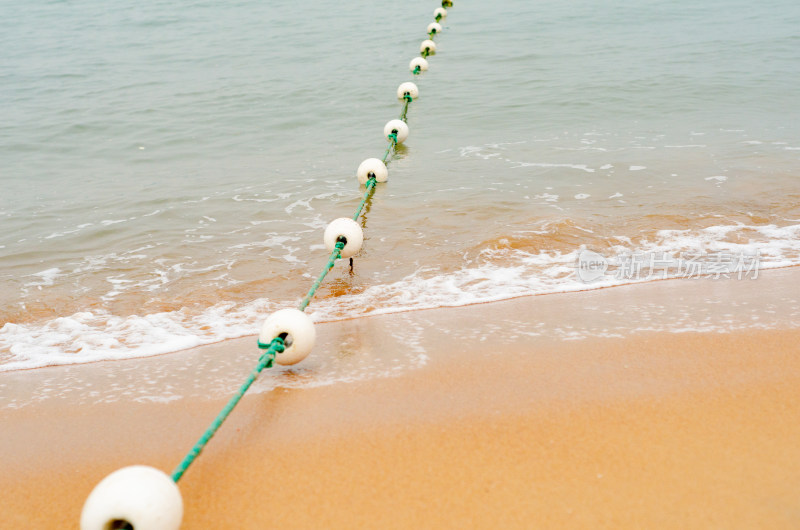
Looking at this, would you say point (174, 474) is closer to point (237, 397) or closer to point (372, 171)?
point (237, 397)

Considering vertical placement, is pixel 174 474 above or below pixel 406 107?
below

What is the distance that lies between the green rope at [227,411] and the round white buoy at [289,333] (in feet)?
0.12

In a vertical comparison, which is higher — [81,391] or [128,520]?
[128,520]

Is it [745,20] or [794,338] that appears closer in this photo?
[794,338]

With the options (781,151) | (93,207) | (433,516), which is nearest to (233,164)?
(93,207)

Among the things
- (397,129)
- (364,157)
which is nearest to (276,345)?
(364,157)

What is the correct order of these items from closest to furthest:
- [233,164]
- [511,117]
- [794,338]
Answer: [794,338] < [233,164] < [511,117]

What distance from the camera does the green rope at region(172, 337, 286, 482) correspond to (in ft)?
8.39

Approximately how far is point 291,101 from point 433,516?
9896 millimetres

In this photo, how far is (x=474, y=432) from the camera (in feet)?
9.68

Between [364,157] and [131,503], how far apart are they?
6.89 meters

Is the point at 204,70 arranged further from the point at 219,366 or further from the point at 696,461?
the point at 696,461

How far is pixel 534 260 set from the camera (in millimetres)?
5156

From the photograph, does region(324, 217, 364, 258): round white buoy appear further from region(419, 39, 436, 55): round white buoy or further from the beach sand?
region(419, 39, 436, 55): round white buoy
